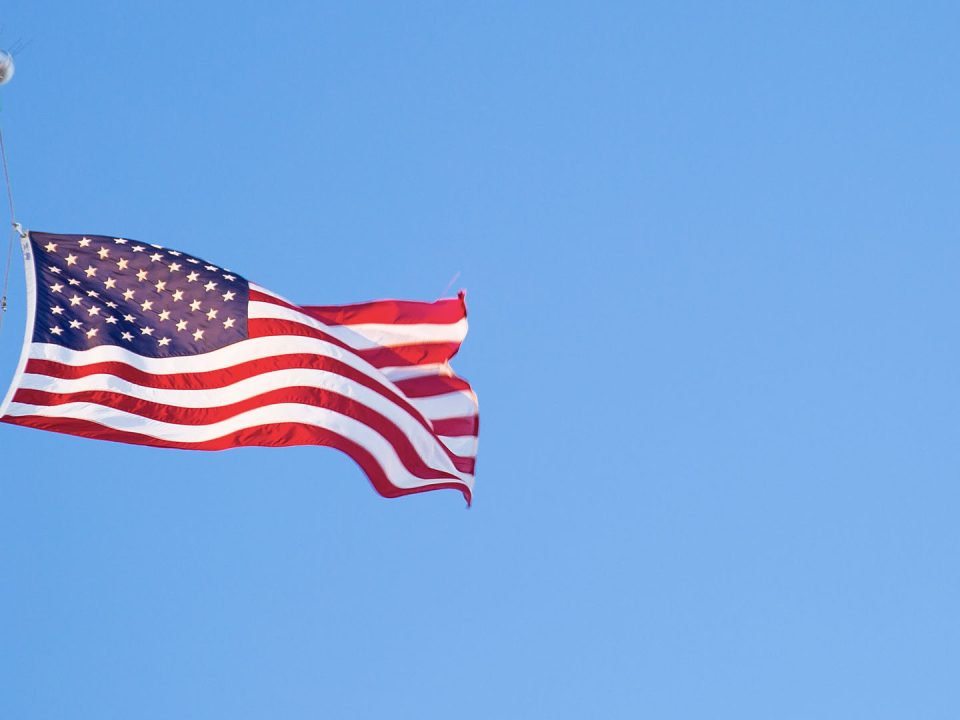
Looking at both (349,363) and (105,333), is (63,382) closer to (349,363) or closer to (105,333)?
(105,333)

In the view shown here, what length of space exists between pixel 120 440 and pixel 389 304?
7.12 meters

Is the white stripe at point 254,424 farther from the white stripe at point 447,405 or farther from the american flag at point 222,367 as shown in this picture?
the white stripe at point 447,405

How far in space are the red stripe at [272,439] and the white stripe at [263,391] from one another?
46cm

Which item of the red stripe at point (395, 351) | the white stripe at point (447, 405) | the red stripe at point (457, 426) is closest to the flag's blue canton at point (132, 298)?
the red stripe at point (395, 351)

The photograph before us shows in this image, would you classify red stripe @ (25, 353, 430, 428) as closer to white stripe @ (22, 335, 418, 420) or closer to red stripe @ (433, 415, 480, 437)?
white stripe @ (22, 335, 418, 420)

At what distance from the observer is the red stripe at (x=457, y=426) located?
36281mm


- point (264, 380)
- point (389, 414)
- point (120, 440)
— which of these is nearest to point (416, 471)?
point (389, 414)

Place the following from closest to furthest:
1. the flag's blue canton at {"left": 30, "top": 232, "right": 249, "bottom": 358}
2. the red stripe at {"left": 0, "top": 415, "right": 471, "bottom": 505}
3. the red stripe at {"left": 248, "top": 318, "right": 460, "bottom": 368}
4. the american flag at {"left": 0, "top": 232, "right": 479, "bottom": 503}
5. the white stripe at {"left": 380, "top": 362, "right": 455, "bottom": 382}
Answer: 1. the red stripe at {"left": 0, "top": 415, "right": 471, "bottom": 505}
2. the american flag at {"left": 0, "top": 232, "right": 479, "bottom": 503}
3. the flag's blue canton at {"left": 30, "top": 232, "right": 249, "bottom": 358}
4. the red stripe at {"left": 248, "top": 318, "right": 460, "bottom": 368}
5. the white stripe at {"left": 380, "top": 362, "right": 455, "bottom": 382}

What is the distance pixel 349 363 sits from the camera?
34.2 m

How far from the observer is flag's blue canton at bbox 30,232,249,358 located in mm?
31031

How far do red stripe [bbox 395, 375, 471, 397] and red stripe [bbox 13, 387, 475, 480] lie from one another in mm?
1242

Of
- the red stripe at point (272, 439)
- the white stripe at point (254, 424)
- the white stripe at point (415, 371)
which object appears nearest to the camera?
the red stripe at point (272, 439)

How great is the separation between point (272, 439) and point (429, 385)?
4450mm

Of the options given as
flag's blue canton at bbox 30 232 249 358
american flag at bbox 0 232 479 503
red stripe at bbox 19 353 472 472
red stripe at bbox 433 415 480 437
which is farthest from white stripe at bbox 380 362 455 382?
flag's blue canton at bbox 30 232 249 358
